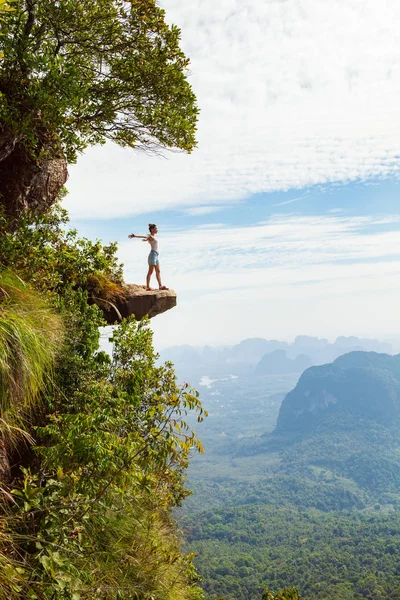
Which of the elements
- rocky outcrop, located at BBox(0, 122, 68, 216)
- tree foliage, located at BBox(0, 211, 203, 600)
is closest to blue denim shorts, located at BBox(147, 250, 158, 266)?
tree foliage, located at BBox(0, 211, 203, 600)

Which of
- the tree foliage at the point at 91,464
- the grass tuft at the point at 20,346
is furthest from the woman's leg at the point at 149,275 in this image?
the grass tuft at the point at 20,346

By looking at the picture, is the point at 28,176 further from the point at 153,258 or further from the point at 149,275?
the point at 149,275

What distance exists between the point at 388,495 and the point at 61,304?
210604 mm

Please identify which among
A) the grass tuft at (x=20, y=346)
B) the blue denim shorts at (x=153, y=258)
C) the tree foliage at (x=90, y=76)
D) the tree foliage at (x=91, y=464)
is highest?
the tree foliage at (x=90, y=76)

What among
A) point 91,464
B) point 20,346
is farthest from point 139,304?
point 20,346

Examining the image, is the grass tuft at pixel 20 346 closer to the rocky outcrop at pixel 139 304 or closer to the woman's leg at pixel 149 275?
the rocky outcrop at pixel 139 304

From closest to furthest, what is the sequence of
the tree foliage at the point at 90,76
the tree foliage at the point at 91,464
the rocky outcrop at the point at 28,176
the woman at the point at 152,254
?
the tree foliage at the point at 91,464 < the tree foliage at the point at 90,76 < the rocky outcrop at the point at 28,176 < the woman at the point at 152,254

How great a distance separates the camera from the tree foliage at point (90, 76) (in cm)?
574

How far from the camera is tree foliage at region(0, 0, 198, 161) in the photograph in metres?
5.74

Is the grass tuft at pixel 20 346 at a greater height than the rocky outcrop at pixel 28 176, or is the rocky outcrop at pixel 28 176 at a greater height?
the rocky outcrop at pixel 28 176

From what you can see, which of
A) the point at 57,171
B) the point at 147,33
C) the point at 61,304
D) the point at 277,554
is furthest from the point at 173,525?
the point at 277,554

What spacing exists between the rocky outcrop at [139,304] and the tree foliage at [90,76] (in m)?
3.27

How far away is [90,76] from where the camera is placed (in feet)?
24.2

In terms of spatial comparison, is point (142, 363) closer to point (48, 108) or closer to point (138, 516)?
point (138, 516)
